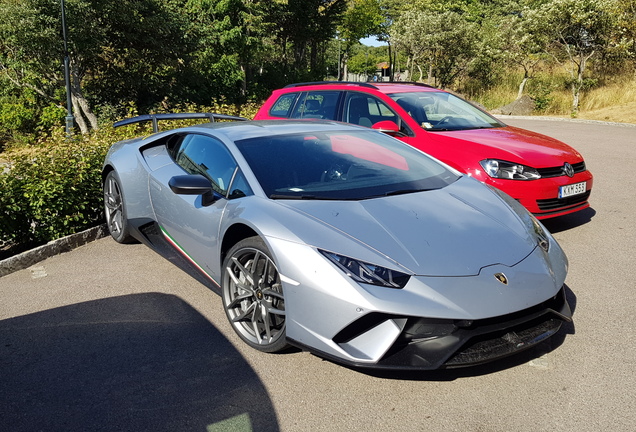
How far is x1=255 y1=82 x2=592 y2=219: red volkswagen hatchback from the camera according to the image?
532 centimetres

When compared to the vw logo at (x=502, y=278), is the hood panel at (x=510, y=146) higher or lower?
lower

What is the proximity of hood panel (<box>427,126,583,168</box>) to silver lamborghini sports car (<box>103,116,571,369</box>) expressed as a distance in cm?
160

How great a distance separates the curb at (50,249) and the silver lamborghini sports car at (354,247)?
1357 mm

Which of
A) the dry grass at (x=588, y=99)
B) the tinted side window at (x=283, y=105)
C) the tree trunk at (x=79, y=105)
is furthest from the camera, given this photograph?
the tree trunk at (x=79, y=105)

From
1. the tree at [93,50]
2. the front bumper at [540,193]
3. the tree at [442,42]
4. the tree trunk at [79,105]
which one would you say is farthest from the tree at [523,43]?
the front bumper at [540,193]

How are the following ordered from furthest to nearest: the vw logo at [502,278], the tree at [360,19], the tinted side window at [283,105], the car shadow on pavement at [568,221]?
the tree at [360,19] → the tinted side window at [283,105] → the car shadow on pavement at [568,221] → the vw logo at [502,278]

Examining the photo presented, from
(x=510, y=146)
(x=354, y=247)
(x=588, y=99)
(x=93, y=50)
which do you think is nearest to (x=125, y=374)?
(x=354, y=247)

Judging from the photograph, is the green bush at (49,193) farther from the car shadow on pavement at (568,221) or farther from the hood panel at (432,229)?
the car shadow on pavement at (568,221)

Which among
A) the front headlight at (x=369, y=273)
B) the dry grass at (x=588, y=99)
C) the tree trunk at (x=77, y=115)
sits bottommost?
the tree trunk at (x=77, y=115)

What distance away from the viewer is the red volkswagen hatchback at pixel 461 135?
17.5 ft

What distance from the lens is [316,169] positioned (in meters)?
3.59

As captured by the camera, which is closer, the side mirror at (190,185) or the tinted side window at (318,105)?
the side mirror at (190,185)

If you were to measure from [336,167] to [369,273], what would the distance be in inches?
46.7

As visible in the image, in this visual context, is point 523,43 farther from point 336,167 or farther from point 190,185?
point 190,185
